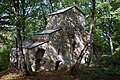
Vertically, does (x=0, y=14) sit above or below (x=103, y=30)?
above

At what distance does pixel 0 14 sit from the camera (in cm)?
2317

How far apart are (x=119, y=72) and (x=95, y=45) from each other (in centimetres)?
2021

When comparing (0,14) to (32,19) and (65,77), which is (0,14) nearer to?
(65,77)

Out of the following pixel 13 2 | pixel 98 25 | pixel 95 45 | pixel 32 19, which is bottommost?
pixel 95 45

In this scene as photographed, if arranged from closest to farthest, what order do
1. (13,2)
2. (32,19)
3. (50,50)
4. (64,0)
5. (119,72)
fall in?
(119,72), (13,2), (50,50), (32,19), (64,0)

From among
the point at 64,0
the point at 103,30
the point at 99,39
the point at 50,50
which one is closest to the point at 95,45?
the point at 99,39

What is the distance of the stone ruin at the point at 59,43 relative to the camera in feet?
91.8

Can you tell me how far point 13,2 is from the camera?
22.8 m

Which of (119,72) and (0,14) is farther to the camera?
(0,14)

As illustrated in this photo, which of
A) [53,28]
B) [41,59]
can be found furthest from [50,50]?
[53,28]

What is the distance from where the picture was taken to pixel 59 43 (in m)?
28.8

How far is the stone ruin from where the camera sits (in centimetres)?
2797

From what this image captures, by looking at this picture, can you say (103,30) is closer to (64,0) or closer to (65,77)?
(64,0)

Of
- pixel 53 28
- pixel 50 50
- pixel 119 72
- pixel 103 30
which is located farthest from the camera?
pixel 103 30
